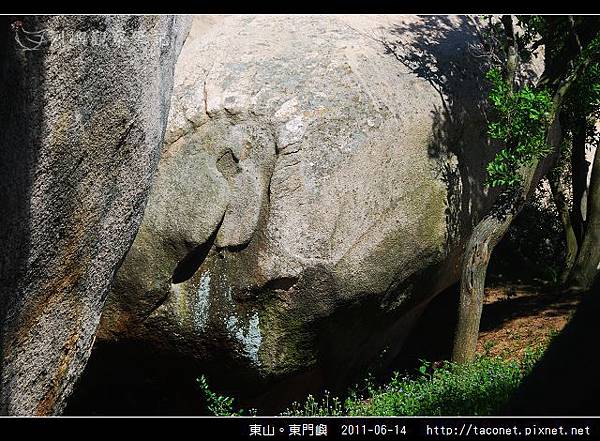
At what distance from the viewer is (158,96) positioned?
6.36m

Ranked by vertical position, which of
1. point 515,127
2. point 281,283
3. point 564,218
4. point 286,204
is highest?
point 515,127

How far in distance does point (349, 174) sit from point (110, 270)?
221 centimetres

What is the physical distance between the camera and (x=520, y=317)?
33.1ft

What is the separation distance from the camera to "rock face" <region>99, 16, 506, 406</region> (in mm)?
7160

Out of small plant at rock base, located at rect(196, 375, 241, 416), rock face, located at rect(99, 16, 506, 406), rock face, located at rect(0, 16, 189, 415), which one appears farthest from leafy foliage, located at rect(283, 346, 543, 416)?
rock face, located at rect(0, 16, 189, 415)

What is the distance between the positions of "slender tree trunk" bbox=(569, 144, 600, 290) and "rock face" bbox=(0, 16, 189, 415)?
235 inches

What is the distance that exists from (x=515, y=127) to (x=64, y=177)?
4082mm

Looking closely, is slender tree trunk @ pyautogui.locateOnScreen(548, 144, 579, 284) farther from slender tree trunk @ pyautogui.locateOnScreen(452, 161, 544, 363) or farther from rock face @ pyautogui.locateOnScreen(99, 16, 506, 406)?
rock face @ pyautogui.locateOnScreen(99, 16, 506, 406)

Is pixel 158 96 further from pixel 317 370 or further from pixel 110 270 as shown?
pixel 317 370

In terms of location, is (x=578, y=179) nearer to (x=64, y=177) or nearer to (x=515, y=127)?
(x=515, y=127)

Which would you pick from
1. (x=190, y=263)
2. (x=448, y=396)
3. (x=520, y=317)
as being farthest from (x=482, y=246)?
(x=190, y=263)

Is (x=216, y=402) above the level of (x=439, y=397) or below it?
below

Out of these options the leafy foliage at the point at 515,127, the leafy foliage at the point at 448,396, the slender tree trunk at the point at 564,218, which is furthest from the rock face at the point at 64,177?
the slender tree trunk at the point at 564,218

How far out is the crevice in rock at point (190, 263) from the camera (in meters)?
7.34
